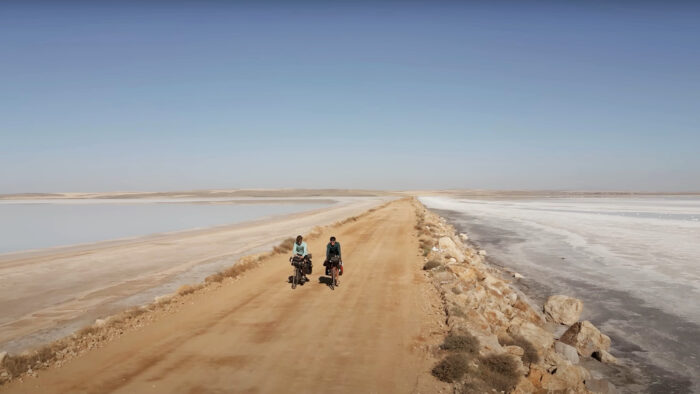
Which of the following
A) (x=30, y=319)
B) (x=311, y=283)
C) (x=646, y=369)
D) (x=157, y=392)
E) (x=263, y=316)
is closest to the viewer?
(x=157, y=392)

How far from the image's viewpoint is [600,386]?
10258 millimetres

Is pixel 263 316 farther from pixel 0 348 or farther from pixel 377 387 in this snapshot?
pixel 0 348

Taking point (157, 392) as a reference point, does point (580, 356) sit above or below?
below

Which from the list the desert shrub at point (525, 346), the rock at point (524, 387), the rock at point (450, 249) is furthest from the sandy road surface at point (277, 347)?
the rock at point (450, 249)

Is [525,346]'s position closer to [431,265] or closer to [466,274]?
[466,274]

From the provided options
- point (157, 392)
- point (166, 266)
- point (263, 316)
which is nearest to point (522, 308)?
point (263, 316)

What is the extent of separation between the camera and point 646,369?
11.6 meters

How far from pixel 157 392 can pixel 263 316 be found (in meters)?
4.96

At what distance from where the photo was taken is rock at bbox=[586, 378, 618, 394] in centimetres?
→ 1008

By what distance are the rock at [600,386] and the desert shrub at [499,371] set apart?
2.45 meters

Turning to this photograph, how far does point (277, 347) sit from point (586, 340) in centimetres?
872

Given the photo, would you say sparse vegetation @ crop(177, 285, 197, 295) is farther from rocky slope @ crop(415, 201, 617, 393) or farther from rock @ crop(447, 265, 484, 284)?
rock @ crop(447, 265, 484, 284)

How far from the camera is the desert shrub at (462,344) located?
9727 mm

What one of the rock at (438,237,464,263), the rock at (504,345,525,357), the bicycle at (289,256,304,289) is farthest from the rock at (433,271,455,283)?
the rock at (504,345,525,357)
